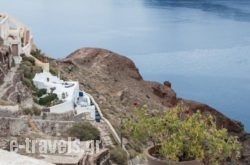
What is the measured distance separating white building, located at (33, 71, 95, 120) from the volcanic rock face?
439 centimetres

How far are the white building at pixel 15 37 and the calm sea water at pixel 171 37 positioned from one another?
2743 cm

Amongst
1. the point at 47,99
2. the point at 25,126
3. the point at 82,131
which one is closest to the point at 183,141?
the point at 25,126

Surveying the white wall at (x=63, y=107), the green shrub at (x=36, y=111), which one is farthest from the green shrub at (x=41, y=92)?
the green shrub at (x=36, y=111)

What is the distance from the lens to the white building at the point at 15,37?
2795 cm

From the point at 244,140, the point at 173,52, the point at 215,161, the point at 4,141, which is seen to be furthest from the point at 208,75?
the point at 215,161

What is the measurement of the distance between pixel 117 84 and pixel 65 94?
15749 mm

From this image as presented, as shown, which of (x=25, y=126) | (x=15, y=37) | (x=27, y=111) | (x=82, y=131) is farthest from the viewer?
(x=15, y=37)

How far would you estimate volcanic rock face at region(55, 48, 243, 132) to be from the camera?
3603 cm

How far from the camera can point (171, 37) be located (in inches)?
3679

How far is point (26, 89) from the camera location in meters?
23.5

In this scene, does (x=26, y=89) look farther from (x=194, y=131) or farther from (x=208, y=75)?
(x=208, y=75)

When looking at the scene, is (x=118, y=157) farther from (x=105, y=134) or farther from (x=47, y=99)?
(x=47, y=99)

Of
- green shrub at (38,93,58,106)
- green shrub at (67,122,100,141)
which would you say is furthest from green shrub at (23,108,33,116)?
green shrub at (38,93,58,106)

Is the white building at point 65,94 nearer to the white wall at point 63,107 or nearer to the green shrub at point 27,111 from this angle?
the white wall at point 63,107
